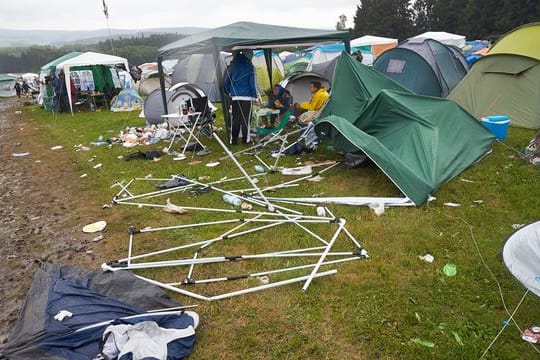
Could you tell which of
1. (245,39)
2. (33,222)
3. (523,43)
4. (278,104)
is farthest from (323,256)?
(523,43)

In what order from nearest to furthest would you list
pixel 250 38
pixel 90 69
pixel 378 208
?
pixel 378 208, pixel 250 38, pixel 90 69

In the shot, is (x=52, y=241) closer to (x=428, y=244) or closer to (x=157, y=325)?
(x=157, y=325)

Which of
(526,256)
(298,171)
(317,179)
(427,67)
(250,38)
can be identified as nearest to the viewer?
(526,256)

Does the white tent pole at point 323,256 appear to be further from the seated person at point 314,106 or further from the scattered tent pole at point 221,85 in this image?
the scattered tent pole at point 221,85

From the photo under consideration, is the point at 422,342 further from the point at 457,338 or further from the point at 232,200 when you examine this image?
the point at 232,200

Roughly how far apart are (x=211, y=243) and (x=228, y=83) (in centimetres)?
497

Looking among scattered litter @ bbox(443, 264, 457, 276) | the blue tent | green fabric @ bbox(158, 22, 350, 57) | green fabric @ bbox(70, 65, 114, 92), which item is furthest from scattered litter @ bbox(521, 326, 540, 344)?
green fabric @ bbox(70, 65, 114, 92)

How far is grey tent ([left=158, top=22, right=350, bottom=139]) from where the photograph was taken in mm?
7754

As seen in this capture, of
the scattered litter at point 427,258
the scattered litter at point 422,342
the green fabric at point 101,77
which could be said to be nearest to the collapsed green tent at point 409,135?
the scattered litter at point 427,258

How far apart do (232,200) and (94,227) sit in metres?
1.85

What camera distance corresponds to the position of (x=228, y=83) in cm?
842

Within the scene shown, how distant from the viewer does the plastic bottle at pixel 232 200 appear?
5309 millimetres

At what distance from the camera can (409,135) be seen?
5.65 m

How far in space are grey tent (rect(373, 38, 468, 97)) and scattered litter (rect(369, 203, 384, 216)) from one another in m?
6.48
